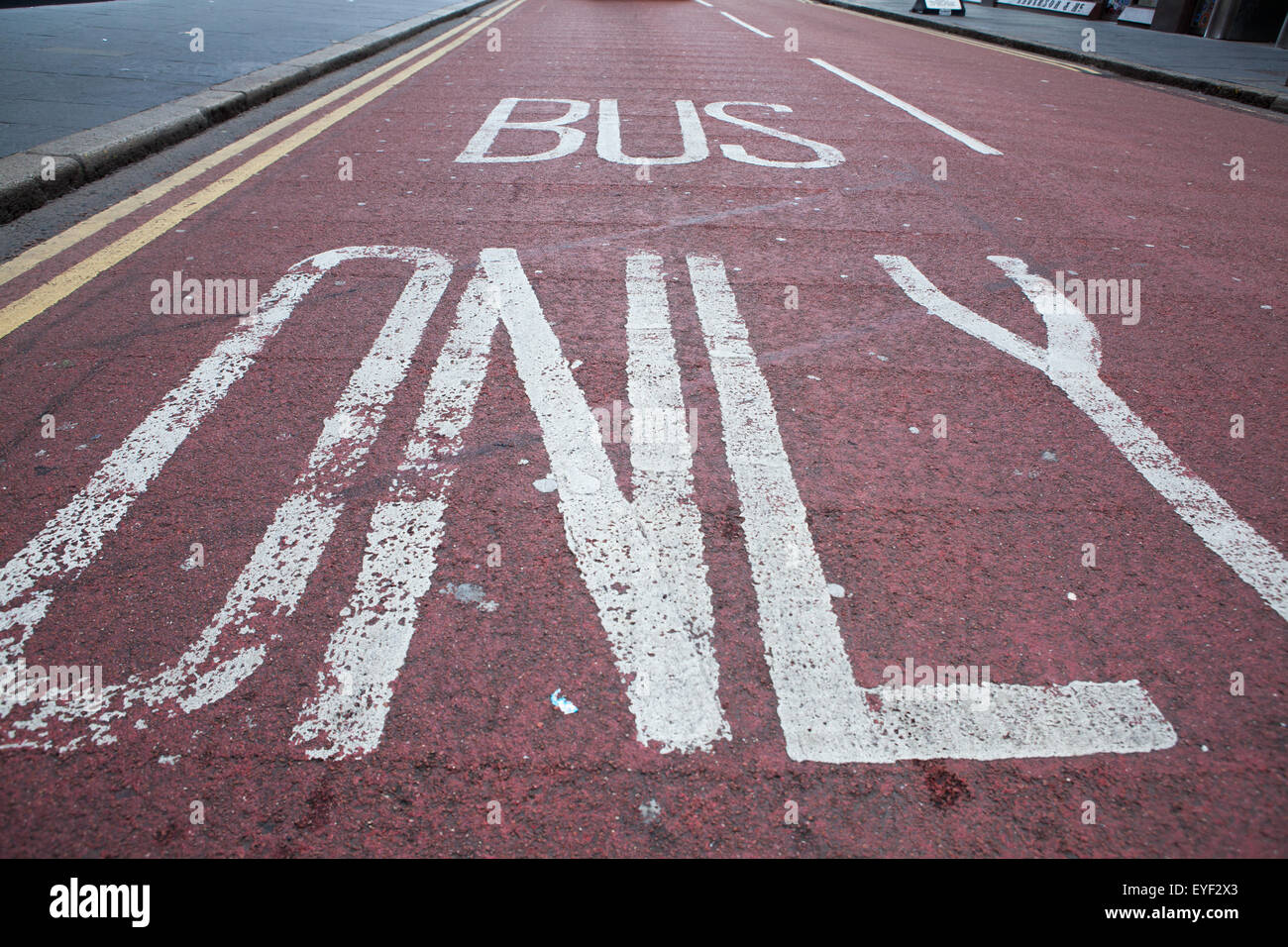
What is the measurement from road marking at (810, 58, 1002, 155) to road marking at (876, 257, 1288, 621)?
2.82 meters

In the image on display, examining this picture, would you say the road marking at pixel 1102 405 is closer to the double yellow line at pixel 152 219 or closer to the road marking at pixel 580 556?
the road marking at pixel 580 556

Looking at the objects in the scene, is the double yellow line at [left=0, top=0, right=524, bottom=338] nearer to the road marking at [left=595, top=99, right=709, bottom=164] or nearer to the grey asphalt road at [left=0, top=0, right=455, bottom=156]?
the grey asphalt road at [left=0, top=0, right=455, bottom=156]

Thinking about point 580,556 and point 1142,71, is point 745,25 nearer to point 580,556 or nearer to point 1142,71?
point 1142,71

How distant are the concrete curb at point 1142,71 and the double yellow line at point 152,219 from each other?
9.68 meters

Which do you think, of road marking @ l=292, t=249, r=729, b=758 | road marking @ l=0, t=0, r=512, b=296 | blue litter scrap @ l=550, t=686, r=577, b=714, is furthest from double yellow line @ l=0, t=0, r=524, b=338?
blue litter scrap @ l=550, t=686, r=577, b=714

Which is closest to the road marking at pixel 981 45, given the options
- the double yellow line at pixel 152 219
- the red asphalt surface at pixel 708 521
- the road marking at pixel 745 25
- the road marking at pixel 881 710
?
the road marking at pixel 745 25

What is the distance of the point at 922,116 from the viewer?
742 centimetres

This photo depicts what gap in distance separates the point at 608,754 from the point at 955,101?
855cm

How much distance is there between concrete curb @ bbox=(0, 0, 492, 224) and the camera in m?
4.27

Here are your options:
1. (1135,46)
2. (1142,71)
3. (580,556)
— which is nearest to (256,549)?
(580,556)

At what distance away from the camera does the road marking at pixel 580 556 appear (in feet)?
A: 5.59

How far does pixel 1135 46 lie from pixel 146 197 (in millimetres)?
16057

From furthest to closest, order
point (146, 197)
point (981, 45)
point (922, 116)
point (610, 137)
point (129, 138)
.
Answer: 1. point (981, 45)
2. point (922, 116)
3. point (610, 137)
4. point (129, 138)
5. point (146, 197)
